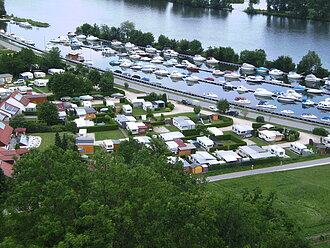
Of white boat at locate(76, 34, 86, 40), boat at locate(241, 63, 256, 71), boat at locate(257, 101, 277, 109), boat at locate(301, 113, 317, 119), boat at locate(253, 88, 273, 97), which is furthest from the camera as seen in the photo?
white boat at locate(76, 34, 86, 40)

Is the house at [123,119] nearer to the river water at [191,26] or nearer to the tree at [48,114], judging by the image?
the tree at [48,114]

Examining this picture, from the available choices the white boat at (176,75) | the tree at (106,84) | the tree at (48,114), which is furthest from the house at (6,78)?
the white boat at (176,75)

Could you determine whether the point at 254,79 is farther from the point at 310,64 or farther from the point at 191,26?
the point at 191,26

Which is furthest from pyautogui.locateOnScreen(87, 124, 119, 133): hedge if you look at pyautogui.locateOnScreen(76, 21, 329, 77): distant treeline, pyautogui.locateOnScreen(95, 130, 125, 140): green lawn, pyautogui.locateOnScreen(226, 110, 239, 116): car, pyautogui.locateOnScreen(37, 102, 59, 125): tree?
pyautogui.locateOnScreen(76, 21, 329, 77): distant treeline

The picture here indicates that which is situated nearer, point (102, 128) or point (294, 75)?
point (102, 128)

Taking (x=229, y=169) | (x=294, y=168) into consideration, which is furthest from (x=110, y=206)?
(x=294, y=168)

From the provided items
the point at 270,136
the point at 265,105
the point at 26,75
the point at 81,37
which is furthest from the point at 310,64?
the point at 81,37

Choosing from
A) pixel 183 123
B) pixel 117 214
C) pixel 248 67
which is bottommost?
pixel 183 123

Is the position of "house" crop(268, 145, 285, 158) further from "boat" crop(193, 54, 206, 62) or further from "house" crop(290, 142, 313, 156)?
"boat" crop(193, 54, 206, 62)
